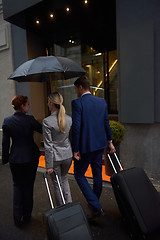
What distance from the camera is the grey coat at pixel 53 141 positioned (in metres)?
2.37

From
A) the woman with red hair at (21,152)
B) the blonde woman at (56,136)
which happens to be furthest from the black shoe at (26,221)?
the blonde woman at (56,136)

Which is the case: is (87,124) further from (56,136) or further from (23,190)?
(23,190)

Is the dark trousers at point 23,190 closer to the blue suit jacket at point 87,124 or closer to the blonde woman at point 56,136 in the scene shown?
the blonde woman at point 56,136

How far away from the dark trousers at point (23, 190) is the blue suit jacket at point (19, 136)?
17 cm

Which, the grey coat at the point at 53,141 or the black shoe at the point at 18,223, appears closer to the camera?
the grey coat at the point at 53,141

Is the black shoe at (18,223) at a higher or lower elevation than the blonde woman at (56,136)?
lower

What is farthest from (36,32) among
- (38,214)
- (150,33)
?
(38,214)

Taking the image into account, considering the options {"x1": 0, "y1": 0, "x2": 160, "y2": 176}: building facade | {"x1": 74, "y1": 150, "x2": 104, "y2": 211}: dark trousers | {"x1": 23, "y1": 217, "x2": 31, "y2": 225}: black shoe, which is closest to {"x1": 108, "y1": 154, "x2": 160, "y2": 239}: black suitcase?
{"x1": 74, "y1": 150, "x2": 104, "y2": 211}: dark trousers

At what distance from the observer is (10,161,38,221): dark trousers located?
8.80 feet

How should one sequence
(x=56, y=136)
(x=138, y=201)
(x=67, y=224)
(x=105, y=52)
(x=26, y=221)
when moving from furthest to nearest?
(x=105, y=52) → (x=26, y=221) → (x=56, y=136) → (x=138, y=201) → (x=67, y=224)

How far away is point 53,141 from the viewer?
7.98ft

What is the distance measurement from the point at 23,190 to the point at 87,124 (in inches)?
56.4

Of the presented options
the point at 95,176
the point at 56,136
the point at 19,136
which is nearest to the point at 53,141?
the point at 56,136

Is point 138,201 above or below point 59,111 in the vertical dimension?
below
